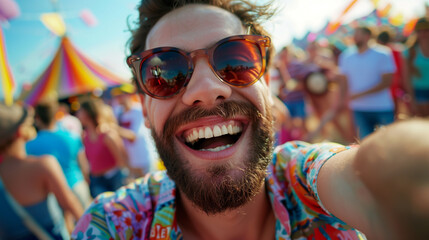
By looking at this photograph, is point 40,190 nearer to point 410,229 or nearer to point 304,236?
point 304,236

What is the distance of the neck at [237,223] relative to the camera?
1.19 m

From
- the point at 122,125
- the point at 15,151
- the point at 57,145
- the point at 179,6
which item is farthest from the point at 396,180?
the point at 122,125

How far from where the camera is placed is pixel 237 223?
3.94 ft

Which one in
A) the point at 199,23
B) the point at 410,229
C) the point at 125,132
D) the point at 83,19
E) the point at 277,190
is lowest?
the point at 125,132

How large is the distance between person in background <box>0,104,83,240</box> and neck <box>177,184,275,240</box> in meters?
1.56

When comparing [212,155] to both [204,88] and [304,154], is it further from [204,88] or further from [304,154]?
[304,154]

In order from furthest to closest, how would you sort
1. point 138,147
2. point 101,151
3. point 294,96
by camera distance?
point 294,96
point 138,147
point 101,151

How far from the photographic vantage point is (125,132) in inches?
167

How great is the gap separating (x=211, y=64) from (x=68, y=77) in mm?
10047

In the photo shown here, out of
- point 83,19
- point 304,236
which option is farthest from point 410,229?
point 83,19

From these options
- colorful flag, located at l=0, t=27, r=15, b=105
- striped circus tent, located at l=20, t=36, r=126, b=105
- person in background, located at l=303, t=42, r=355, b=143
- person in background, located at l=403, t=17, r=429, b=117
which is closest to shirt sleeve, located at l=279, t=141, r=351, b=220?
person in background, located at l=303, t=42, r=355, b=143

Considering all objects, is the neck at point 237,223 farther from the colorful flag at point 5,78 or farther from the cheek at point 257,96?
the colorful flag at point 5,78

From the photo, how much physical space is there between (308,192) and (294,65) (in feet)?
12.0

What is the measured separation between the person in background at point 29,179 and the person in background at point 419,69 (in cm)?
419
